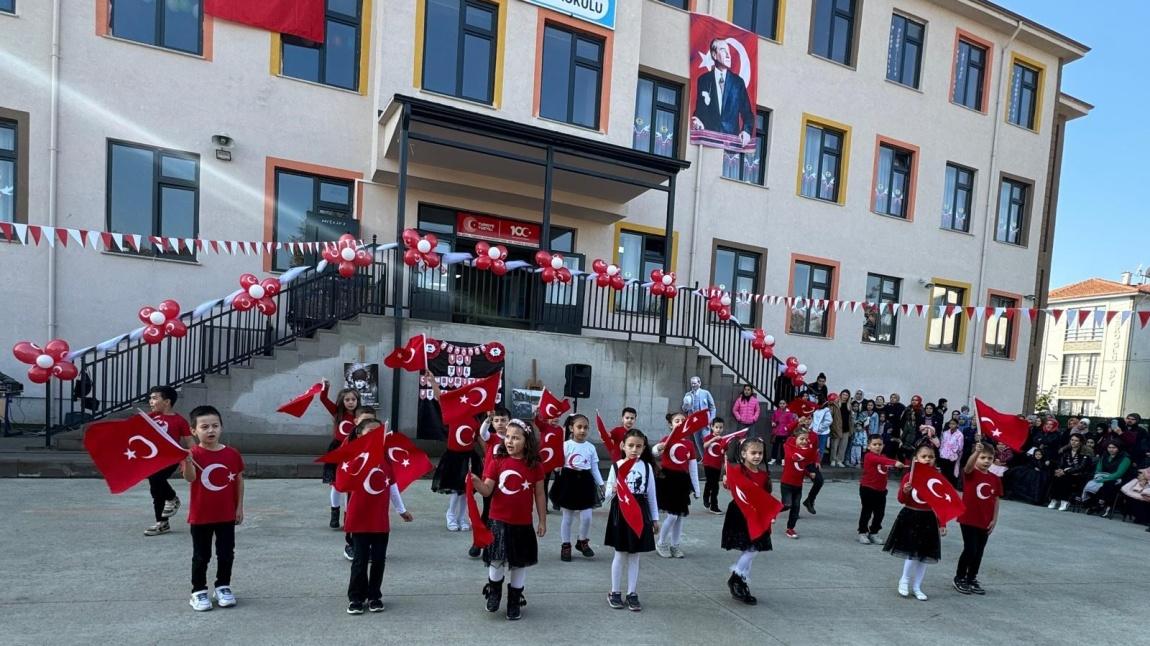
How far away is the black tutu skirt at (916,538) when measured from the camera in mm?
6043

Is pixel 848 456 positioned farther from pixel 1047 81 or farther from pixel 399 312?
pixel 1047 81

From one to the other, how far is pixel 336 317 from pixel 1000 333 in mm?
20680

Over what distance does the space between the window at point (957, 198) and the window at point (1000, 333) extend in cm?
266

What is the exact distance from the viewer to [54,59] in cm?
1096

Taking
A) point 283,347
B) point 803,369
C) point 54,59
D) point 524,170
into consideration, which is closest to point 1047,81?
point 803,369

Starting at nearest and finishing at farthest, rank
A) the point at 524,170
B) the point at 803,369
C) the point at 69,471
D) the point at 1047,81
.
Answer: the point at 69,471, the point at 524,170, the point at 803,369, the point at 1047,81

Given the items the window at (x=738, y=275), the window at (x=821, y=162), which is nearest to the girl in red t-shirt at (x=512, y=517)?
the window at (x=738, y=275)

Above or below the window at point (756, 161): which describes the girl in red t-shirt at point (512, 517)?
below

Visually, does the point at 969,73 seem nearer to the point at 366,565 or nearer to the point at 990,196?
the point at 990,196

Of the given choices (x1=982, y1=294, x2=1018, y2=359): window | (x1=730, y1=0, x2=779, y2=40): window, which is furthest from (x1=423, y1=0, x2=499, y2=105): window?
(x1=982, y1=294, x2=1018, y2=359): window

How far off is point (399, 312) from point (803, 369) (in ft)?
28.6

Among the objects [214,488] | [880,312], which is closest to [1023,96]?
[880,312]

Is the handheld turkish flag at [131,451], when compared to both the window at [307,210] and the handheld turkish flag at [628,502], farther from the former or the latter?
the window at [307,210]

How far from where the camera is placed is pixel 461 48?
12.7 m
